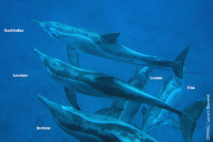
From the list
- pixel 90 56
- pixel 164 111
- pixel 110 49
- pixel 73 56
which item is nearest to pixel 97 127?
pixel 110 49

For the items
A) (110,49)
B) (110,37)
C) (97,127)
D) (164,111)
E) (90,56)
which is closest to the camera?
(97,127)

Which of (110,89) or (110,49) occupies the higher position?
(110,49)

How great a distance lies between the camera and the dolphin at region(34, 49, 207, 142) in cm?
427

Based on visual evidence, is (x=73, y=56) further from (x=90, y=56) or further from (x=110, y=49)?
(x=90, y=56)

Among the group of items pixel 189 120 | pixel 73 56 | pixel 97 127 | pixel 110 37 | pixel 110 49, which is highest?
pixel 110 37

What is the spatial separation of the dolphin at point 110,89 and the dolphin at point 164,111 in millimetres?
1555

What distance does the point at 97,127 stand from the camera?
400 cm

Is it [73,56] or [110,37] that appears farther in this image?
[73,56]

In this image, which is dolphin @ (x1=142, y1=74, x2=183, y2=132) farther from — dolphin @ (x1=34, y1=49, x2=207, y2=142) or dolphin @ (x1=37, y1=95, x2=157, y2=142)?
dolphin @ (x1=37, y1=95, x2=157, y2=142)

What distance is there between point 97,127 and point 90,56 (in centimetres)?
608

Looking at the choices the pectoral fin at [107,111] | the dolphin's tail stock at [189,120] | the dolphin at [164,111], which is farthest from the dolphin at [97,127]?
the dolphin at [164,111]

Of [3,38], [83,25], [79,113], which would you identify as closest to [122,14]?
[83,25]

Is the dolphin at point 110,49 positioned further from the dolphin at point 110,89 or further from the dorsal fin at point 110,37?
the dolphin at point 110,89

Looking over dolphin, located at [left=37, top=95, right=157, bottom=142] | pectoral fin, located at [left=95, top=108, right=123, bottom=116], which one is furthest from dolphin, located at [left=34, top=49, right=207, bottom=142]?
dolphin, located at [left=37, top=95, right=157, bottom=142]
